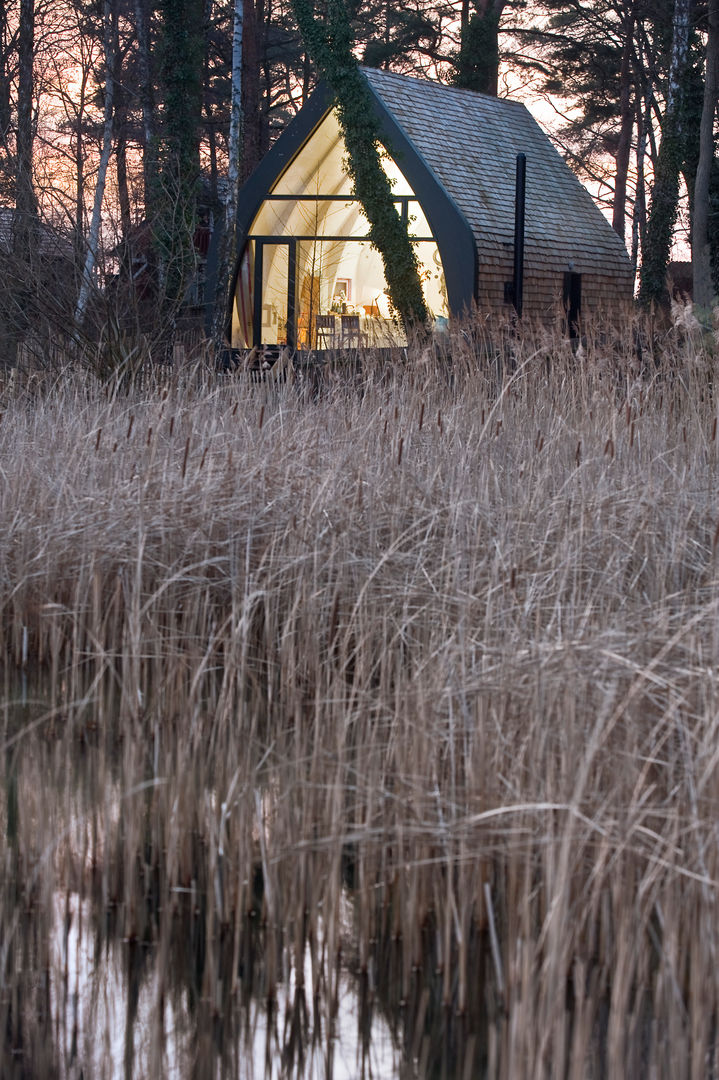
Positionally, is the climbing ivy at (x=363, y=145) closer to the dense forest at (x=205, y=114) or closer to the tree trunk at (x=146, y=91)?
the dense forest at (x=205, y=114)

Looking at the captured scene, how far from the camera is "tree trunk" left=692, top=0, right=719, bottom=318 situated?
51.7 feet

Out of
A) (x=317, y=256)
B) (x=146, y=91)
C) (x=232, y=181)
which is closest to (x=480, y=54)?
(x=317, y=256)

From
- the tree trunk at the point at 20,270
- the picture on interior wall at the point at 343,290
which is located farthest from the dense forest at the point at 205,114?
the picture on interior wall at the point at 343,290

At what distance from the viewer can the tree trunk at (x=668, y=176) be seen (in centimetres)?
1780

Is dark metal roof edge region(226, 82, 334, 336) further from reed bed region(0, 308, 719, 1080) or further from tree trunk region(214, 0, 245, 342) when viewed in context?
reed bed region(0, 308, 719, 1080)

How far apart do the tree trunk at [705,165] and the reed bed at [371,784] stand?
11.8 metres

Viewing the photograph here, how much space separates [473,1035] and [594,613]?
162 cm

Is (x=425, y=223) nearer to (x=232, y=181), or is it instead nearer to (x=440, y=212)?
(x=440, y=212)

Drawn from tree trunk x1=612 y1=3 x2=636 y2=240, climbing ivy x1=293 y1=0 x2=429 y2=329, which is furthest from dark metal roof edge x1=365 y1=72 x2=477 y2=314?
tree trunk x1=612 y1=3 x2=636 y2=240

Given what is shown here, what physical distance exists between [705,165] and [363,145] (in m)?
4.50

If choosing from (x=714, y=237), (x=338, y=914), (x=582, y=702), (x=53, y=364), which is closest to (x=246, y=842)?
(x=338, y=914)

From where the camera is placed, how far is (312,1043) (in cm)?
243

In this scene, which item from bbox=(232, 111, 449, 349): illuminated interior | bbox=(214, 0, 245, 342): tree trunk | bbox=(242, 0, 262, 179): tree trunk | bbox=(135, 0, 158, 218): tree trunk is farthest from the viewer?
bbox=(242, 0, 262, 179): tree trunk

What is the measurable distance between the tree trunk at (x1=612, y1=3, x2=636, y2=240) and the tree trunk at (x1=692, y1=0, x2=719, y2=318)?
746 cm
